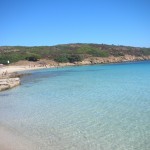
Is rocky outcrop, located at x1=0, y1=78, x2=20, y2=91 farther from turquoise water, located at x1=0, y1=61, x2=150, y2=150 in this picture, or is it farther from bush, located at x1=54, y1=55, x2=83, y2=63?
bush, located at x1=54, y1=55, x2=83, y2=63

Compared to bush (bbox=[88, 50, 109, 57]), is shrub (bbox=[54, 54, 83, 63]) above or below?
below

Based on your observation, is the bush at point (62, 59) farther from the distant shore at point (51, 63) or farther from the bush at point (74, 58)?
the distant shore at point (51, 63)

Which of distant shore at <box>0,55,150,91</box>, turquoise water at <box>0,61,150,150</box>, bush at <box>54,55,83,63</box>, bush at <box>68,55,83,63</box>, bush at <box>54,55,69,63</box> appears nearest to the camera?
turquoise water at <box>0,61,150,150</box>

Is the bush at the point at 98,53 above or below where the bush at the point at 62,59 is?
above

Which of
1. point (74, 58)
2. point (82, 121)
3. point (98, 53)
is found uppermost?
point (98, 53)

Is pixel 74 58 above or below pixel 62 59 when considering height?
above

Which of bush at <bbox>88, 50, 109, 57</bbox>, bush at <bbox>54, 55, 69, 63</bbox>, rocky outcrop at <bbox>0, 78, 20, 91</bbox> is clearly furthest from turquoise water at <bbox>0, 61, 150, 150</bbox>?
bush at <bbox>88, 50, 109, 57</bbox>

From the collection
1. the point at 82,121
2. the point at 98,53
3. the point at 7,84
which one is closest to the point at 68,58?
Result: the point at 98,53

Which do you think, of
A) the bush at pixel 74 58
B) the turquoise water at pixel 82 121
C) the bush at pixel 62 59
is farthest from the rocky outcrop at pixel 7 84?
the bush at pixel 74 58

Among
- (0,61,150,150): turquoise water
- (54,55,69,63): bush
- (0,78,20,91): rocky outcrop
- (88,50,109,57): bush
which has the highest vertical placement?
Result: (88,50,109,57): bush

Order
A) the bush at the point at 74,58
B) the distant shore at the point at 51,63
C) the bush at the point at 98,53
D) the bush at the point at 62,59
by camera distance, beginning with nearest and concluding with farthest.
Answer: the distant shore at the point at 51,63, the bush at the point at 62,59, the bush at the point at 74,58, the bush at the point at 98,53

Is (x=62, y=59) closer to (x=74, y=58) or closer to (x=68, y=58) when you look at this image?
(x=68, y=58)

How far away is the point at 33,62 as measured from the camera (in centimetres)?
9419

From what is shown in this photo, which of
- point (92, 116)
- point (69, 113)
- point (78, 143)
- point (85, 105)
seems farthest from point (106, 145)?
point (85, 105)
